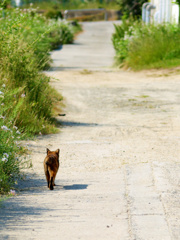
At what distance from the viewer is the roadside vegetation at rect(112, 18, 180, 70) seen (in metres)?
15.5

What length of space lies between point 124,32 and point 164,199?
15966 millimetres

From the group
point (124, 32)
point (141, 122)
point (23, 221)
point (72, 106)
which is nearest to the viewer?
point (23, 221)

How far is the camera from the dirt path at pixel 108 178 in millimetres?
3900

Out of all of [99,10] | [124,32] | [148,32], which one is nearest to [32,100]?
[148,32]

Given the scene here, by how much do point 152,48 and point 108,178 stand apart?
35.9 feet

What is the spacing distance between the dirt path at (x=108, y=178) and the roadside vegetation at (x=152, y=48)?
187 inches

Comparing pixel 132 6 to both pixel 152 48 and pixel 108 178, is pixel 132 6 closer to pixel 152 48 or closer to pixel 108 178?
pixel 152 48

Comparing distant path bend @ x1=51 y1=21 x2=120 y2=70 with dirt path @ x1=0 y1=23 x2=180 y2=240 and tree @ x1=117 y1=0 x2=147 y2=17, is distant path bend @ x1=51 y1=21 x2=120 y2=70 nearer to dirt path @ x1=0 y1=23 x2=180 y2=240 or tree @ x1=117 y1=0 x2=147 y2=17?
tree @ x1=117 y1=0 x2=147 y2=17

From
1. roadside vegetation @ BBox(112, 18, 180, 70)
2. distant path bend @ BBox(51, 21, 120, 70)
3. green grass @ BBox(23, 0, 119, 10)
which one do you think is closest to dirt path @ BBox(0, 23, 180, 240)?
roadside vegetation @ BBox(112, 18, 180, 70)

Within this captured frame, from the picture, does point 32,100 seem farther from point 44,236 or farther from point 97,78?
point 97,78

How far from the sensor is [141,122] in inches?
336

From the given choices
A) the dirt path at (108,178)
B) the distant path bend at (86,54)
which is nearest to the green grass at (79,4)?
the distant path bend at (86,54)

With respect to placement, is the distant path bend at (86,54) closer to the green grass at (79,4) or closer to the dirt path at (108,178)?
the dirt path at (108,178)

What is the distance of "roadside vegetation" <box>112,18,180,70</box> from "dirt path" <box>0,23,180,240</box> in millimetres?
4744
